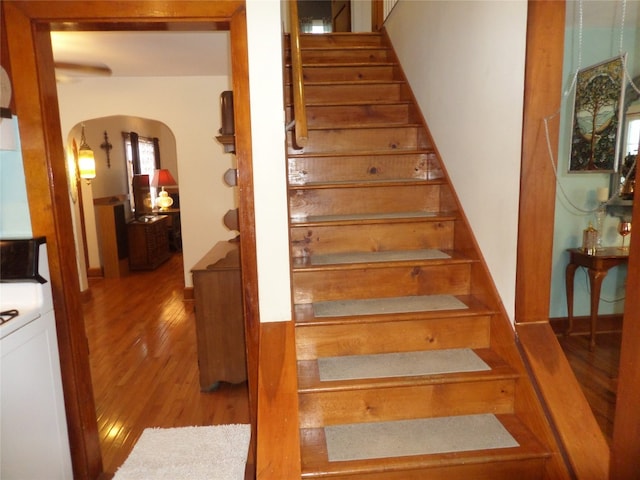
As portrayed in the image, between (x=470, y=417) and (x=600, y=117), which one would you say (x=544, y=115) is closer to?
(x=470, y=417)

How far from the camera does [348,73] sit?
11.4ft

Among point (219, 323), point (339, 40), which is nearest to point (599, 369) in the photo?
point (219, 323)

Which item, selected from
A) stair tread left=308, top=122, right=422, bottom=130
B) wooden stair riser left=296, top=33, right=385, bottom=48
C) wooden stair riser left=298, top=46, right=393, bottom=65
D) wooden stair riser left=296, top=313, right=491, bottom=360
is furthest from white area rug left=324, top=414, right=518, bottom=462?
wooden stair riser left=296, top=33, right=385, bottom=48

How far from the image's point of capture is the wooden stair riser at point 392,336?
188 cm

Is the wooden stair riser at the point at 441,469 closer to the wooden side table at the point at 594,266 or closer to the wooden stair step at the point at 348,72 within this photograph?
the wooden side table at the point at 594,266

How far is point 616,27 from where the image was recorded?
10.1 ft

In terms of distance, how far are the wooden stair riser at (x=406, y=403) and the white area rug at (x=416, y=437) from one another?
3 centimetres

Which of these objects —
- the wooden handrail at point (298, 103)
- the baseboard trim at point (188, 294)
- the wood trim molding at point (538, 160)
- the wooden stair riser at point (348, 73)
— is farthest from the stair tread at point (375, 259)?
the baseboard trim at point (188, 294)

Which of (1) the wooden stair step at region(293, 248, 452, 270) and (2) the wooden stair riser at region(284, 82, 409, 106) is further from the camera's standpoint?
(2) the wooden stair riser at region(284, 82, 409, 106)

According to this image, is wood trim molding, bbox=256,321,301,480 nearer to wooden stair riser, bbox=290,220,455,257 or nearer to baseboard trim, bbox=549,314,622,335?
wooden stair riser, bbox=290,220,455,257

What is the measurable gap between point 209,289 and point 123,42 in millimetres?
1930

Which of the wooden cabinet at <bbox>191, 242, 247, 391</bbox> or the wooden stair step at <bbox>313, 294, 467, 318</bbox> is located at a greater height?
the wooden stair step at <bbox>313, 294, 467, 318</bbox>

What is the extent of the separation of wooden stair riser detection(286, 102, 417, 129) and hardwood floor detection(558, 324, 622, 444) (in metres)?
2.05

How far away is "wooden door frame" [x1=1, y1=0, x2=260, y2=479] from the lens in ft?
5.50
